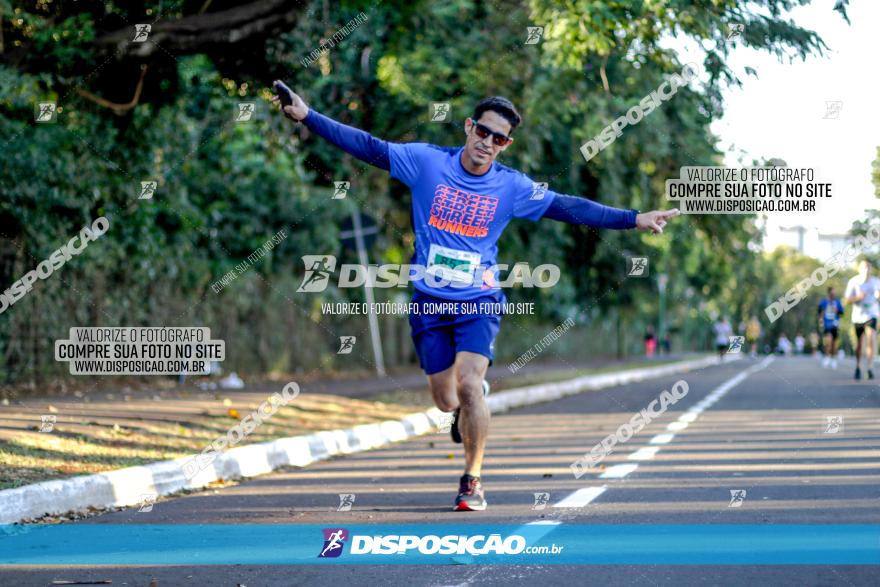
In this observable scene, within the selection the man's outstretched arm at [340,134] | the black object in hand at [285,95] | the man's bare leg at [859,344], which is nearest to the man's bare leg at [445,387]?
the man's outstretched arm at [340,134]

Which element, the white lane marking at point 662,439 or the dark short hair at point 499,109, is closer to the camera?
the dark short hair at point 499,109

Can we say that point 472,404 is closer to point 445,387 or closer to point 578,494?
point 445,387

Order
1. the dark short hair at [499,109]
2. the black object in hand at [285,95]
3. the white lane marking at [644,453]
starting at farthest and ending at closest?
the white lane marking at [644,453]
the dark short hair at [499,109]
the black object in hand at [285,95]

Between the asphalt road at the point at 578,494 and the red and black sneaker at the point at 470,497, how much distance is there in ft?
0.29

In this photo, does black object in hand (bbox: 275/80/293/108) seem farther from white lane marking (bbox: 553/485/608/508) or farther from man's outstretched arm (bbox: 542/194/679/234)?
white lane marking (bbox: 553/485/608/508)

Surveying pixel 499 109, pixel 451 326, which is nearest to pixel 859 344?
pixel 451 326

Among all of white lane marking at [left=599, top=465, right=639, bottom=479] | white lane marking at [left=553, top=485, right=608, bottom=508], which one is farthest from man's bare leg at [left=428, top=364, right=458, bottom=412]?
white lane marking at [left=599, top=465, right=639, bottom=479]

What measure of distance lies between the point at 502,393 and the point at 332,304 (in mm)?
6405

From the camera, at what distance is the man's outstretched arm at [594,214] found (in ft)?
26.5

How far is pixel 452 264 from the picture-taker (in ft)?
25.8

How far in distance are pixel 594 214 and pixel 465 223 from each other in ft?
2.75

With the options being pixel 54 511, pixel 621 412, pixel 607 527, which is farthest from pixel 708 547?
pixel 621 412

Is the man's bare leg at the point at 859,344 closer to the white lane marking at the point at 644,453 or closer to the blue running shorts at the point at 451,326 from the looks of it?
the white lane marking at the point at 644,453

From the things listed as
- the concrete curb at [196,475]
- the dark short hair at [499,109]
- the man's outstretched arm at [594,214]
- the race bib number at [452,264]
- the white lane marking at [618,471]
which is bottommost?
the white lane marking at [618,471]
